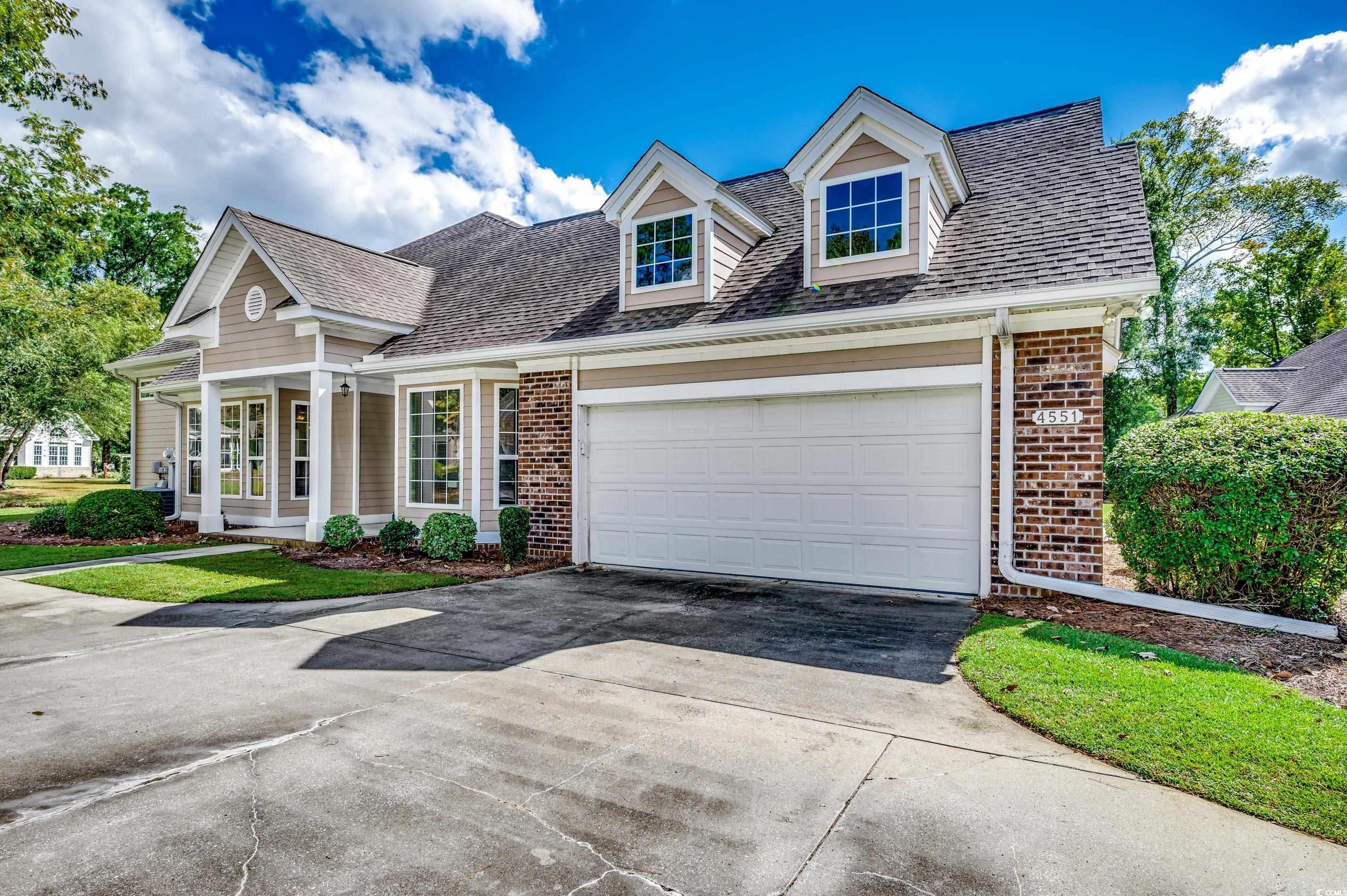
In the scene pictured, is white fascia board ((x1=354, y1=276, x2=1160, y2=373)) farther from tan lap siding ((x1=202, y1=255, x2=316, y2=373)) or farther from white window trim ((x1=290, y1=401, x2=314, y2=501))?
white window trim ((x1=290, y1=401, x2=314, y2=501))

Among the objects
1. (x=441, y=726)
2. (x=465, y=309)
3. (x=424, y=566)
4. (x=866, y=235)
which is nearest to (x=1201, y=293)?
(x=866, y=235)

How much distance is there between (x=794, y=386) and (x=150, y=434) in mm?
18062

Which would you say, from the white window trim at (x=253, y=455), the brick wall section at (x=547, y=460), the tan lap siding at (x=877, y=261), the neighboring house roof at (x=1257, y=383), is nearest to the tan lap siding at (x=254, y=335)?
the white window trim at (x=253, y=455)

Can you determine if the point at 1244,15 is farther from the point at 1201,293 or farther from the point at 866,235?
the point at 1201,293

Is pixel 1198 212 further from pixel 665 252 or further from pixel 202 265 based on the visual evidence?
pixel 202 265

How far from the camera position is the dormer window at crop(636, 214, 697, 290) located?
9547 millimetres

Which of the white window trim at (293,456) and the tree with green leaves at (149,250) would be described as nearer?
the white window trim at (293,456)

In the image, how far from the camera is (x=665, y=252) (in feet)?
32.1

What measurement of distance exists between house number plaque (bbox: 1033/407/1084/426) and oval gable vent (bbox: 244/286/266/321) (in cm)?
1260

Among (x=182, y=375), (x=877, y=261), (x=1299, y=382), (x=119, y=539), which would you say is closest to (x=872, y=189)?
(x=877, y=261)

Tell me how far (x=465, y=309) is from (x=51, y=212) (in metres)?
7.54

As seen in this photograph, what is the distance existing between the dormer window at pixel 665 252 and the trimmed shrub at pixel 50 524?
12.9 meters

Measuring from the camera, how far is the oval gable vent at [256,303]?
12297 mm

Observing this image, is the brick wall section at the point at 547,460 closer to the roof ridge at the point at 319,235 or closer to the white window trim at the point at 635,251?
the white window trim at the point at 635,251
